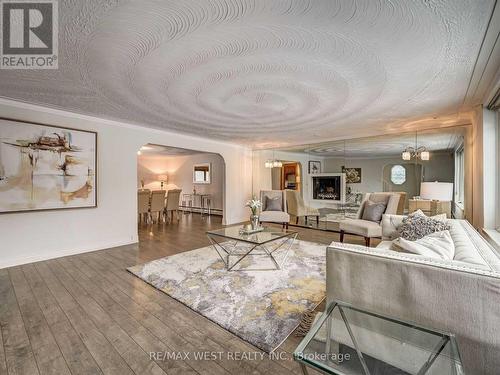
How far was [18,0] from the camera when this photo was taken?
Result: 5.23ft

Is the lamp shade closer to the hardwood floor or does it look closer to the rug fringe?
the rug fringe

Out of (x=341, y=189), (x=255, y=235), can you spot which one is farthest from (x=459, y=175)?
(x=255, y=235)

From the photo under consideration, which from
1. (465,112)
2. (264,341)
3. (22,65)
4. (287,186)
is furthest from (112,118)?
(465,112)

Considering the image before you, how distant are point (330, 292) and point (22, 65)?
3.47 metres

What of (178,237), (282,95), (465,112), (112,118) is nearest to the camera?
(282,95)

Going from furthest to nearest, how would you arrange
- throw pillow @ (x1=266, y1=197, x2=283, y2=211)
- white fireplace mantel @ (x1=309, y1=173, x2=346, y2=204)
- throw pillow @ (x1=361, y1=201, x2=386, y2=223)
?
throw pillow @ (x1=266, y1=197, x2=283, y2=211) < white fireplace mantel @ (x1=309, y1=173, x2=346, y2=204) < throw pillow @ (x1=361, y1=201, x2=386, y2=223)

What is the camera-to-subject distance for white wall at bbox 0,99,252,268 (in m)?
3.29

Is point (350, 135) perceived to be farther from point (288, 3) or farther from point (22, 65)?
point (22, 65)

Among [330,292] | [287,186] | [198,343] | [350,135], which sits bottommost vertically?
[198,343]

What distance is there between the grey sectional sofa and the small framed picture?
4.79 metres

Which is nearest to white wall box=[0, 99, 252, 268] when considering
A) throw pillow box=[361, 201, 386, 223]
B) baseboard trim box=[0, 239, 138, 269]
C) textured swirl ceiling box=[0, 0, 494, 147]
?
baseboard trim box=[0, 239, 138, 269]

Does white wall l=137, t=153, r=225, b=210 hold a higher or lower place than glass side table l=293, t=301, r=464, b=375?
higher

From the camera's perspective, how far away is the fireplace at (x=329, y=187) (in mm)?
5793

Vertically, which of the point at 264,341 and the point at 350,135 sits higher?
the point at 350,135
